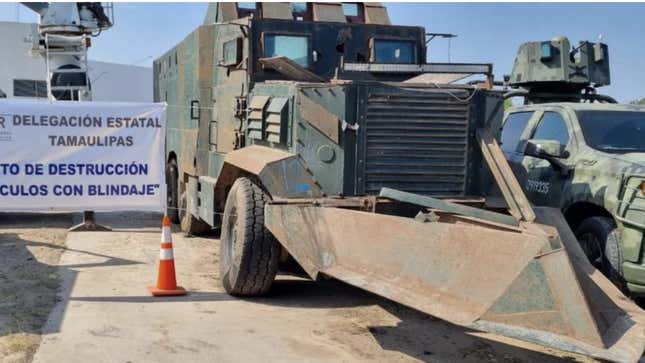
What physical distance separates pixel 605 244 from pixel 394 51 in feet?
10.7

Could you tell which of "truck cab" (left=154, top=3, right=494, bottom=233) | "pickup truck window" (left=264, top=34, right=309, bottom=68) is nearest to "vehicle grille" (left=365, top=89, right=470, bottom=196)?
"truck cab" (left=154, top=3, right=494, bottom=233)

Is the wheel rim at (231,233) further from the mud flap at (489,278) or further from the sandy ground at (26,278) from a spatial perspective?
the sandy ground at (26,278)

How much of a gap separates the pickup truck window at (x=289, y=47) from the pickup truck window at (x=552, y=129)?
8.51 feet

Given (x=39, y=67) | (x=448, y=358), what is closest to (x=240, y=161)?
(x=448, y=358)

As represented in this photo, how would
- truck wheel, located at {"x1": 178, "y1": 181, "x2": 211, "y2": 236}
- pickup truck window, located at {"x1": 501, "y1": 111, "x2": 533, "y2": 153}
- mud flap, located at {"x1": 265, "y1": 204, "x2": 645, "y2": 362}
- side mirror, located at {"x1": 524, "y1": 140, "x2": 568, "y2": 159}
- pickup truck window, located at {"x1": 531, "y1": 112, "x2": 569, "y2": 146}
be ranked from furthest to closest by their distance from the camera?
truck wheel, located at {"x1": 178, "y1": 181, "x2": 211, "y2": 236} → pickup truck window, located at {"x1": 501, "y1": 111, "x2": 533, "y2": 153} → pickup truck window, located at {"x1": 531, "y1": 112, "x2": 569, "y2": 146} → side mirror, located at {"x1": 524, "y1": 140, "x2": 568, "y2": 159} → mud flap, located at {"x1": 265, "y1": 204, "x2": 645, "y2": 362}

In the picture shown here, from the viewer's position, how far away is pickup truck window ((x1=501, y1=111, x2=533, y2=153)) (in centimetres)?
788

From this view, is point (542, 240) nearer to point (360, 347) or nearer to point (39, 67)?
point (360, 347)

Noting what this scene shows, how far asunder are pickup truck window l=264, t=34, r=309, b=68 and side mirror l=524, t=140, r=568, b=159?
8.22 feet

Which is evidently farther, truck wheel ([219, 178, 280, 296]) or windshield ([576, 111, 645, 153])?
windshield ([576, 111, 645, 153])

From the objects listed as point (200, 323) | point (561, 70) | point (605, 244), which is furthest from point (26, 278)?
point (561, 70)

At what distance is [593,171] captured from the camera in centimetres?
618

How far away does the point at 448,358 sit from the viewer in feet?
16.5

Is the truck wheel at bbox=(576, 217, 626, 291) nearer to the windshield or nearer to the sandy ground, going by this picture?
the windshield

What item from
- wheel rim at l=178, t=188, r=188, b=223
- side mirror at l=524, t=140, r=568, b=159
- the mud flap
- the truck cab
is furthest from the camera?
wheel rim at l=178, t=188, r=188, b=223
